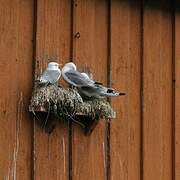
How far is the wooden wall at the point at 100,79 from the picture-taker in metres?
3.08

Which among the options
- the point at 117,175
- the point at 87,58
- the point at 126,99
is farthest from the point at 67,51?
the point at 117,175

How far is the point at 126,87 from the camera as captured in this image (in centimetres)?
356

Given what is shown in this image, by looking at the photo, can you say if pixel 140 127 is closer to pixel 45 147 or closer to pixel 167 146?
pixel 167 146

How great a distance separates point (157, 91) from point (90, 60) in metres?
0.51

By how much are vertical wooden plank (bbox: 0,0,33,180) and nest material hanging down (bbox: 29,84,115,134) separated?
0.23 feet

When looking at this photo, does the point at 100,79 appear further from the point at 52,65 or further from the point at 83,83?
the point at 52,65

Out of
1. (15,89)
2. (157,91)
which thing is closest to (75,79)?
(15,89)

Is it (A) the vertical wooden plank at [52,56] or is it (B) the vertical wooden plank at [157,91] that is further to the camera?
(B) the vertical wooden plank at [157,91]

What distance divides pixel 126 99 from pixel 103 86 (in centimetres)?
26

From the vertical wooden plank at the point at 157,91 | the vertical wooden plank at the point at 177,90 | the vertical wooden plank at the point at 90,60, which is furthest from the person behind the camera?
the vertical wooden plank at the point at 177,90

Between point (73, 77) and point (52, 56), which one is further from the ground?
point (52, 56)

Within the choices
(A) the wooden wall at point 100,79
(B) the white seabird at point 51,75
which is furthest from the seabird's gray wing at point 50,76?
(A) the wooden wall at point 100,79

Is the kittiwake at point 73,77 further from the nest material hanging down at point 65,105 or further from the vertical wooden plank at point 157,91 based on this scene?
the vertical wooden plank at point 157,91

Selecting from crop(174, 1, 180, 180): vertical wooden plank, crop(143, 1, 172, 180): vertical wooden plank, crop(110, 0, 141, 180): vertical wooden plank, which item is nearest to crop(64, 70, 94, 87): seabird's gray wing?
crop(110, 0, 141, 180): vertical wooden plank
